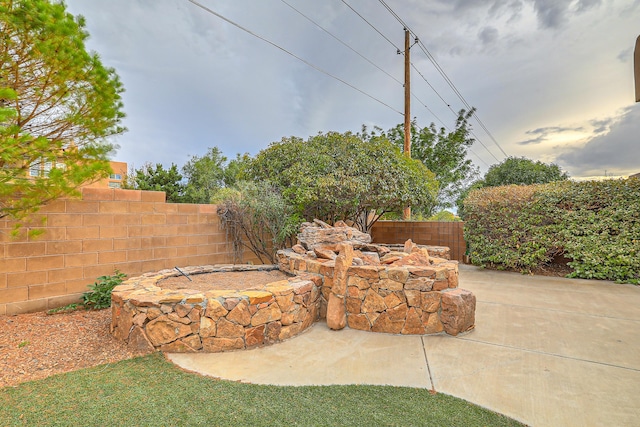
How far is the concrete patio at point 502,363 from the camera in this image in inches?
84.0

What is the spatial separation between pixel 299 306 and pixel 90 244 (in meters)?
3.42

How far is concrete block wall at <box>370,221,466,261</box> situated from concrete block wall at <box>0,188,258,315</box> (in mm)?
6736

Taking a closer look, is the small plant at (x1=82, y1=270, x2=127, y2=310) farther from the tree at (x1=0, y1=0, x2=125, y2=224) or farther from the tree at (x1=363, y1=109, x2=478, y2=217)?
the tree at (x1=363, y1=109, x2=478, y2=217)

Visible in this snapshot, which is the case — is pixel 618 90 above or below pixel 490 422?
above

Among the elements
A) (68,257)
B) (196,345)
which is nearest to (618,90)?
(196,345)

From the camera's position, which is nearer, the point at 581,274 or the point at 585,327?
the point at 585,327

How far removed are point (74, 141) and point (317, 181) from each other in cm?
410

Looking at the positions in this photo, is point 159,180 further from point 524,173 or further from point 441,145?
point 524,173

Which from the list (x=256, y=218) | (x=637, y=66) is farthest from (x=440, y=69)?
(x=637, y=66)

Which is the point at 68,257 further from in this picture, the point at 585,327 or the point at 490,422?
the point at 585,327

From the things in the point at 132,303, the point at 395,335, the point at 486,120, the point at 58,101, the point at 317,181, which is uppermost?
the point at 486,120

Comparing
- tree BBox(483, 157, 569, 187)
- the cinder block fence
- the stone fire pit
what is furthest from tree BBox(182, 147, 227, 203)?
tree BBox(483, 157, 569, 187)

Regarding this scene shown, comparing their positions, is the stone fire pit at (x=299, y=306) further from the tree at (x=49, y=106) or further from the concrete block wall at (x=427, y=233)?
the concrete block wall at (x=427, y=233)

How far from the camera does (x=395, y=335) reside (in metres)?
3.47
